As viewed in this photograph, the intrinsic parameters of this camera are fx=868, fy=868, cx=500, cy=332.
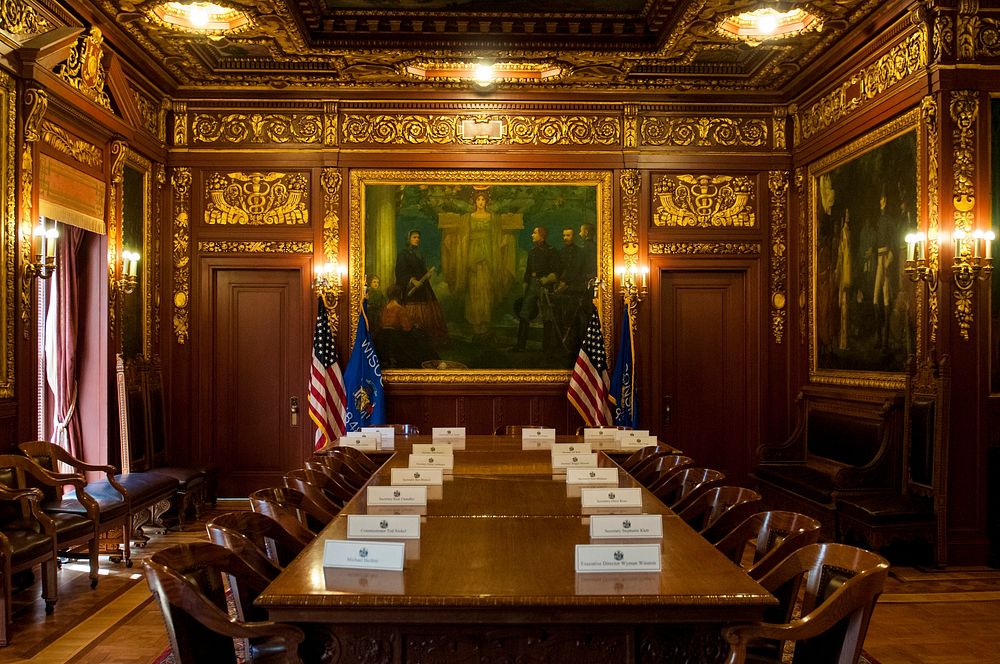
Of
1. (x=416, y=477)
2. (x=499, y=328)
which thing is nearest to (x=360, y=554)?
(x=416, y=477)

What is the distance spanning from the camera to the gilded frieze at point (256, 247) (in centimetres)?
1019

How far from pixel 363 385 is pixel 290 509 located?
215 inches

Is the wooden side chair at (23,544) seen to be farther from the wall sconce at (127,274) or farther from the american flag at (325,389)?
the american flag at (325,389)

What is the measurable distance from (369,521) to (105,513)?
402cm

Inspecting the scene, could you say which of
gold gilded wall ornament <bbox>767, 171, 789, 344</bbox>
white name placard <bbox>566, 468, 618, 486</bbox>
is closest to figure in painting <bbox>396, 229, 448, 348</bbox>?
gold gilded wall ornament <bbox>767, 171, 789, 344</bbox>

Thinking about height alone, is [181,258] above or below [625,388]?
above

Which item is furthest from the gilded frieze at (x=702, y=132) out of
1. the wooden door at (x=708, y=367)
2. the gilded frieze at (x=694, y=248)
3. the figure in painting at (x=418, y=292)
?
the figure in painting at (x=418, y=292)

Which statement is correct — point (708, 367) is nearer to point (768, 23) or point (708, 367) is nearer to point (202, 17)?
point (768, 23)

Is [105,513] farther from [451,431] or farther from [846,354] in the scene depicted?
[846,354]

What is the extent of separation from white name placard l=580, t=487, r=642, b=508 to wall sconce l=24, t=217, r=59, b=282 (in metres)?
4.80

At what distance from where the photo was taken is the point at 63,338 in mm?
8219

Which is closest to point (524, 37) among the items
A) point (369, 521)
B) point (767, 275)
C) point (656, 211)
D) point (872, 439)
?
point (656, 211)

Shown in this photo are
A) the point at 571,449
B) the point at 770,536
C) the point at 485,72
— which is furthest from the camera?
the point at 485,72

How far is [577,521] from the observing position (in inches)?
163
